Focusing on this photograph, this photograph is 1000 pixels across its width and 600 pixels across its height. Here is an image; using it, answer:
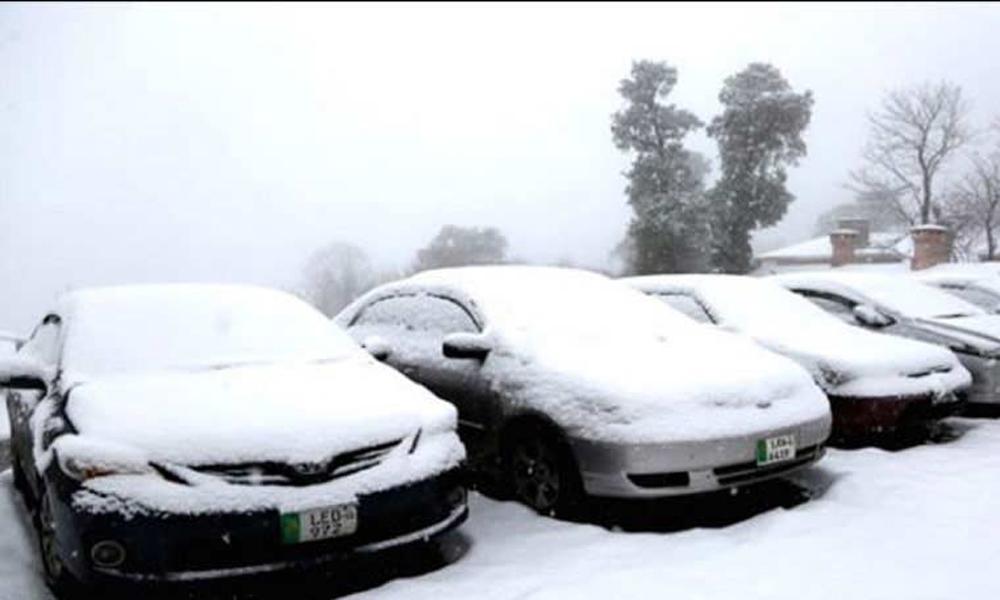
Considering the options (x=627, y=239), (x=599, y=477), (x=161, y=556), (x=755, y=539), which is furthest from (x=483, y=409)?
(x=627, y=239)

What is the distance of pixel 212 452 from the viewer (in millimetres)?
3160

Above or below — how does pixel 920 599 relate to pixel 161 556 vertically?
below

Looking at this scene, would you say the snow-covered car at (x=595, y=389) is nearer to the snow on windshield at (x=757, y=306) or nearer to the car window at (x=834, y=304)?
the snow on windshield at (x=757, y=306)

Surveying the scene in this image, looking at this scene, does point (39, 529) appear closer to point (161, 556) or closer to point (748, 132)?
point (161, 556)

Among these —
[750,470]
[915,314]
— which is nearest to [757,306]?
[915,314]

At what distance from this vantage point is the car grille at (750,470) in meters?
4.04

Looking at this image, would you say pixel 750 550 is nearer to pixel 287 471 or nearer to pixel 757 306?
pixel 287 471

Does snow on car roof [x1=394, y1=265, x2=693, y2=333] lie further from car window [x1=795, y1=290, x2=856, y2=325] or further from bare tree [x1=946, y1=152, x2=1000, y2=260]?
bare tree [x1=946, y1=152, x2=1000, y2=260]

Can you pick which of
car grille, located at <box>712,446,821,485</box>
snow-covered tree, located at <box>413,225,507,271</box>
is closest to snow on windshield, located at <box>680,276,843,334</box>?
car grille, located at <box>712,446,821,485</box>

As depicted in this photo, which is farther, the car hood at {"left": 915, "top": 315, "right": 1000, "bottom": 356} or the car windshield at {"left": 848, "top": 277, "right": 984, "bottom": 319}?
the car windshield at {"left": 848, "top": 277, "right": 984, "bottom": 319}

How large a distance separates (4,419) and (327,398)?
4840 millimetres

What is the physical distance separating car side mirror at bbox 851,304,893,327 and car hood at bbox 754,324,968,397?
56 centimetres

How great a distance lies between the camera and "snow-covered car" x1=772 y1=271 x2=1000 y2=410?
6.73 m

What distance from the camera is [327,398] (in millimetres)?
3703
